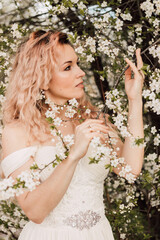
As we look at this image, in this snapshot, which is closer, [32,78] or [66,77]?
[66,77]

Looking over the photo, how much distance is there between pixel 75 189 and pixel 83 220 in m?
0.18

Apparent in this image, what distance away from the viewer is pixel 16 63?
2.21 meters

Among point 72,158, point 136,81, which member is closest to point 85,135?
point 72,158

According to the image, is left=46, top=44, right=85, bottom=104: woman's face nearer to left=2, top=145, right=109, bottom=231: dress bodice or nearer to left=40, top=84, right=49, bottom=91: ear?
left=40, top=84, right=49, bottom=91: ear

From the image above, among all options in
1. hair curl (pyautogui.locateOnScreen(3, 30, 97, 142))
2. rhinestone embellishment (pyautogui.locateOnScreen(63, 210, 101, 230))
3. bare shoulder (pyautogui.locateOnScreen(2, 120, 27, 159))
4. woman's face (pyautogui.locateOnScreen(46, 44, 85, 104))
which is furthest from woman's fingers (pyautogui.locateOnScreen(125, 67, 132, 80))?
rhinestone embellishment (pyautogui.locateOnScreen(63, 210, 101, 230))

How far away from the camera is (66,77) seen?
6.41 feet

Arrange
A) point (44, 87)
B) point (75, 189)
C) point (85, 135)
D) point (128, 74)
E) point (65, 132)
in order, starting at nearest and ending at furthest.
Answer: point (85, 135)
point (128, 74)
point (75, 189)
point (44, 87)
point (65, 132)

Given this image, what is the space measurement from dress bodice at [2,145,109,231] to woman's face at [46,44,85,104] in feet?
1.15

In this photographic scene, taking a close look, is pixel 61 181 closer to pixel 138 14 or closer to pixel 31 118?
pixel 31 118

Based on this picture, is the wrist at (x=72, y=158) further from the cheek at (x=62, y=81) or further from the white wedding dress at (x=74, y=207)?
the cheek at (x=62, y=81)

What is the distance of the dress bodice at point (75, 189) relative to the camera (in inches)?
70.7

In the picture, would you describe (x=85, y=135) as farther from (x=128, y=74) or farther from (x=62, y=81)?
(x=62, y=81)

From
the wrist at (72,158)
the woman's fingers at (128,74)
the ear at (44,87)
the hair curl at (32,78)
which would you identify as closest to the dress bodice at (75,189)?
the hair curl at (32,78)

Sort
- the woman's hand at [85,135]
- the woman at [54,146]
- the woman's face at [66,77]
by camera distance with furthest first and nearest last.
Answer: the woman's face at [66,77] < the woman at [54,146] < the woman's hand at [85,135]
